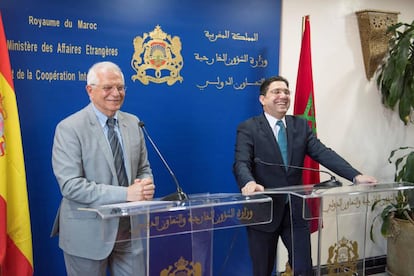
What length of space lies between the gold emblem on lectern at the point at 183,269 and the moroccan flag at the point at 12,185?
107 centimetres

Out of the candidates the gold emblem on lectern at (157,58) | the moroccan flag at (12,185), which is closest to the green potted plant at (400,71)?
the gold emblem on lectern at (157,58)

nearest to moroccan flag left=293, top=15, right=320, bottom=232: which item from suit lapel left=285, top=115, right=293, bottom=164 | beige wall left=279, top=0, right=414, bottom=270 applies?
beige wall left=279, top=0, right=414, bottom=270

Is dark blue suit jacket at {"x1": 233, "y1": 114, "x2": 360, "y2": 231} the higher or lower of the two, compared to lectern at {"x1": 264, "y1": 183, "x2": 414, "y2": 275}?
higher

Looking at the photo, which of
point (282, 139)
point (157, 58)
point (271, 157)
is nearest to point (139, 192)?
point (271, 157)

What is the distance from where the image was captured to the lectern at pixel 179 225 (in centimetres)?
156

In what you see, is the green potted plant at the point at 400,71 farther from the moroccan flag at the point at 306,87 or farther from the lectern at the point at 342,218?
the lectern at the point at 342,218

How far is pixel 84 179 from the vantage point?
5.84ft

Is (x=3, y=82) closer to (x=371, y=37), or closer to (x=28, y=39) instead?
(x=28, y=39)

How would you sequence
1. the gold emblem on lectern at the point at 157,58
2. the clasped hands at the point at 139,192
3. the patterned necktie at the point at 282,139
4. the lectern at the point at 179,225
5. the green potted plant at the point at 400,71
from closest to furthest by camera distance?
the lectern at the point at 179,225 → the clasped hands at the point at 139,192 → the patterned necktie at the point at 282,139 → the gold emblem on lectern at the point at 157,58 → the green potted plant at the point at 400,71

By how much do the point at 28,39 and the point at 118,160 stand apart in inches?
43.7

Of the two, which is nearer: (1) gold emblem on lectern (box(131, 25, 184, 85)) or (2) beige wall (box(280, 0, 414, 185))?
(1) gold emblem on lectern (box(131, 25, 184, 85))

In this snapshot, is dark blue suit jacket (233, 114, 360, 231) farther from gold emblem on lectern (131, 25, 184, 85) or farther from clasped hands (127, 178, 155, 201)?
gold emblem on lectern (131, 25, 184, 85)

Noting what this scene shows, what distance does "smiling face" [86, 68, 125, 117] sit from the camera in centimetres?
188

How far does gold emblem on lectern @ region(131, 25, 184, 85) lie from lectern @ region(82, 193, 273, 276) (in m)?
1.29
